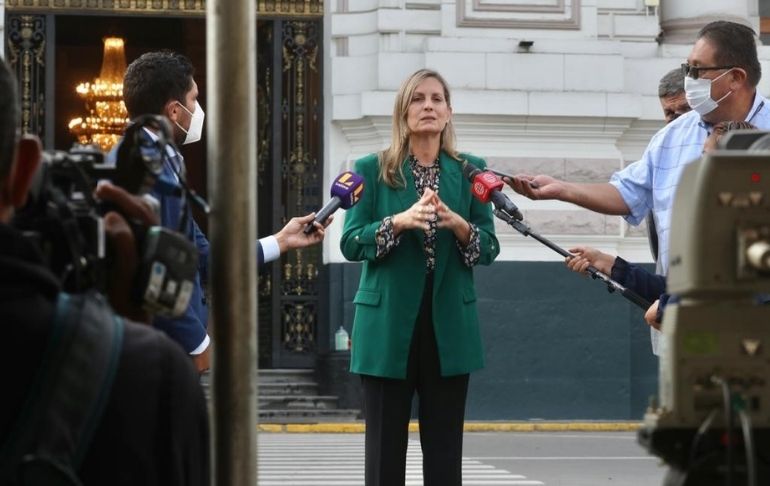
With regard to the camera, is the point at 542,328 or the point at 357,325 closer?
the point at 357,325

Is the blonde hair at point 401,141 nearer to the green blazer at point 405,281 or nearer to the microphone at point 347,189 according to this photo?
the green blazer at point 405,281

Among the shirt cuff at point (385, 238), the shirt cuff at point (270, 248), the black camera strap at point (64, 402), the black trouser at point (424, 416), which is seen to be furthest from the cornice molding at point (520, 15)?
the black camera strap at point (64, 402)

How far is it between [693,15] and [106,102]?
775 centimetres

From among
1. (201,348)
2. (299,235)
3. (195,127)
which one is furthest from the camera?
(195,127)

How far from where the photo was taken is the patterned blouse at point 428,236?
7344mm

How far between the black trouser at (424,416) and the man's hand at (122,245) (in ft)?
13.3

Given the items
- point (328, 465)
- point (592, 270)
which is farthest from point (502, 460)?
point (592, 270)

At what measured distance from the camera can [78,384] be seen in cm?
273

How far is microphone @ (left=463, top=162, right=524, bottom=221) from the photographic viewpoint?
290 inches

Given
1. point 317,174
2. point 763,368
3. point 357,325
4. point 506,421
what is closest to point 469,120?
point 317,174

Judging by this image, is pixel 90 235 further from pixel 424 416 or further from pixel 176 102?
pixel 424 416

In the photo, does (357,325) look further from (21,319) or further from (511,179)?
(21,319)

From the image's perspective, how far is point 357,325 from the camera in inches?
297

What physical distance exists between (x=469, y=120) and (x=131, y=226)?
15.7 m
